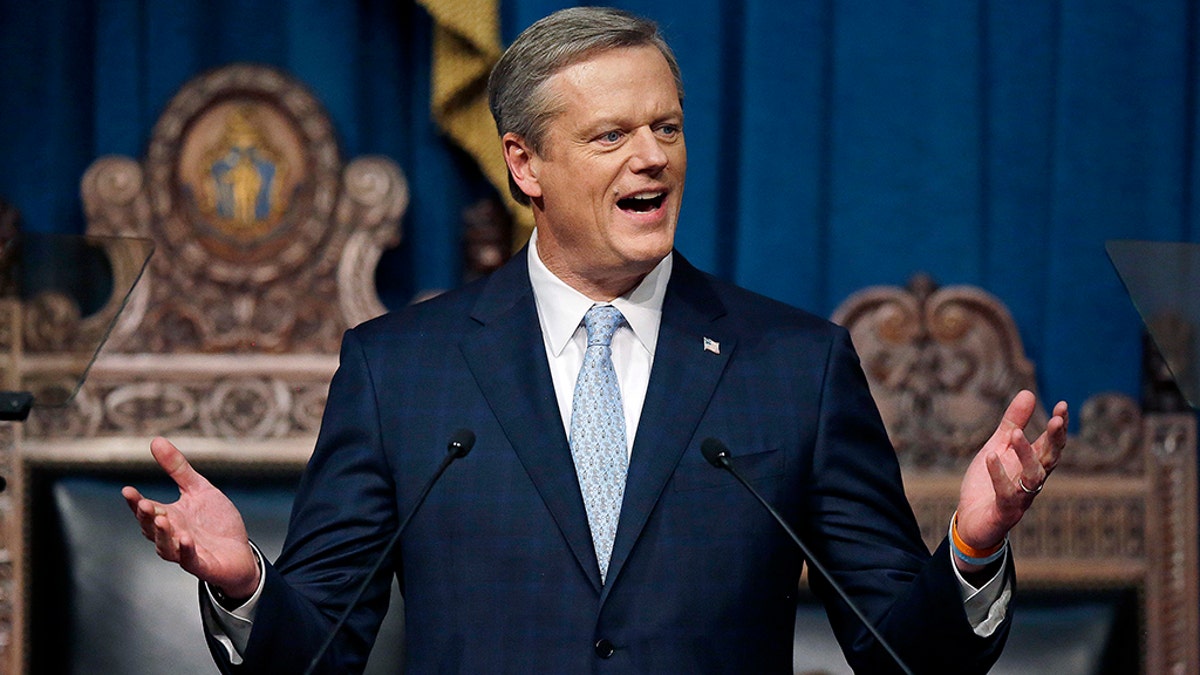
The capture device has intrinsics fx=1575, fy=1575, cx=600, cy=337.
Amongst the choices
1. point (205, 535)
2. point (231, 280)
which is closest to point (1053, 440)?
point (205, 535)

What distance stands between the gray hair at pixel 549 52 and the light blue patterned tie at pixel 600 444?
287 mm

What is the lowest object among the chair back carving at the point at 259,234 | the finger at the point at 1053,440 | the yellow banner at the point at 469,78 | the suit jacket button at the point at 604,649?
the suit jacket button at the point at 604,649

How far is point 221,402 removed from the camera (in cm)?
264

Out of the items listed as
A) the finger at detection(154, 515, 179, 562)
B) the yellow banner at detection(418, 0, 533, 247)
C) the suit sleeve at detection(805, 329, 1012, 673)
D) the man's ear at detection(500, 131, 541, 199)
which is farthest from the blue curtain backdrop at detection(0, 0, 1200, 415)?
the finger at detection(154, 515, 179, 562)

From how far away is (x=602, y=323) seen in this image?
1802mm

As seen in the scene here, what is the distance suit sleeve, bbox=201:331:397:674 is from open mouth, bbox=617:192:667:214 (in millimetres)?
355

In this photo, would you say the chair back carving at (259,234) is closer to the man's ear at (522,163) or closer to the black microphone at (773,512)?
the man's ear at (522,163)

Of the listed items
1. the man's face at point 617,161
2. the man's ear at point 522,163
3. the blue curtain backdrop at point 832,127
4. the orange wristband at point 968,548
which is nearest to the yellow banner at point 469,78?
the blue curtain backdrop at point 832,127

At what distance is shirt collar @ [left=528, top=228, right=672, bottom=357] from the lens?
5.96 ft

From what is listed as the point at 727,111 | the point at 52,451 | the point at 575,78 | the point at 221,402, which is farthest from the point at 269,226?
the point at 575,78

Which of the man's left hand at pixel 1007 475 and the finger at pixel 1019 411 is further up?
the finger at pixel 1019 411

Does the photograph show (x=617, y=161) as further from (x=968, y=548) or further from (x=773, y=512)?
(x=968, y=548)

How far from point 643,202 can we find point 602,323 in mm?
146

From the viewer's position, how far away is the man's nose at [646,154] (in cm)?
173
